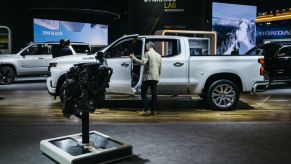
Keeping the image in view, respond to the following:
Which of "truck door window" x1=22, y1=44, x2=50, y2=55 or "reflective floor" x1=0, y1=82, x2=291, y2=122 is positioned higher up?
"truck door window" x1=22, y1=44, x2=50, y2=55

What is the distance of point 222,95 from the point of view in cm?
1009

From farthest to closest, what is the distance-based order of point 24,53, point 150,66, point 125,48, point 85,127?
point 24,53
point 125,48
point 150,66
point 85,127

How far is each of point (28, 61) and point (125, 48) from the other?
7.23 metres

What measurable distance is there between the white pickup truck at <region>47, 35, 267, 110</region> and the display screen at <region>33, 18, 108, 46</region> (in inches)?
547

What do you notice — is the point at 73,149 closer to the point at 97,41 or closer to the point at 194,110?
the point at 194,110

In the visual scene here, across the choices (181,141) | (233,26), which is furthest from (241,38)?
(181,141)

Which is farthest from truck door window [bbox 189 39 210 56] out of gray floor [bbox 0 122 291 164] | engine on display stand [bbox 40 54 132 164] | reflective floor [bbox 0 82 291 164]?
engine on display stand [bbox 40 54 132 164]

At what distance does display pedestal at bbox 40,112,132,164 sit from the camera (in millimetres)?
Result: 5543

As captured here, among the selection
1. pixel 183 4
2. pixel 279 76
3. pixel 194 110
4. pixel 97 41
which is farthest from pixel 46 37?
pixel 194 110

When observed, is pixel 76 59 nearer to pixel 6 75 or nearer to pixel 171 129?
pixel 171 129

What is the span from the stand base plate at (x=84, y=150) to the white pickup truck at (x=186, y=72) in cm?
357

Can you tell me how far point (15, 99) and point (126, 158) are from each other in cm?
688

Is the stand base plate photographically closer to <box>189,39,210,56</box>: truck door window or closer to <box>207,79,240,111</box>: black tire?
<box>207,79,240,111</box>: black tire

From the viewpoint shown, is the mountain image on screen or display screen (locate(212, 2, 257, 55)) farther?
the mountain image on screen
